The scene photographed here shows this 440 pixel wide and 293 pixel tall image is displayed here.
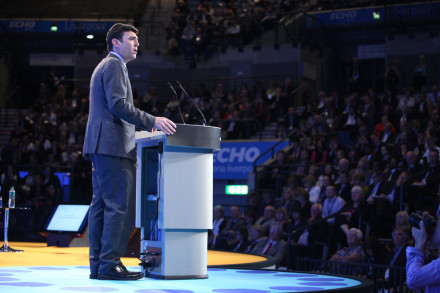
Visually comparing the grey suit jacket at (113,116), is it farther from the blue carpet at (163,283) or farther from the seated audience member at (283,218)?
the seated audience member at (283,218)

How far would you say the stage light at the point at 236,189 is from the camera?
1455 centimetres

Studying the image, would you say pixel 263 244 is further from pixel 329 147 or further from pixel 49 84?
pixel 49 84

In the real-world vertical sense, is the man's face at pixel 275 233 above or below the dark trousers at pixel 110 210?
below

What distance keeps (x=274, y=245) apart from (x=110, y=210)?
17.9 ft

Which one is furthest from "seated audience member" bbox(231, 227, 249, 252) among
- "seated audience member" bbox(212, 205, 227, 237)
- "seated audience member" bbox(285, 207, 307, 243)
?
"seated audience member" bbox(212, 205, 227, 237)

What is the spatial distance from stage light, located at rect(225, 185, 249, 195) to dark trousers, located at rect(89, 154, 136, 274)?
1038 cm

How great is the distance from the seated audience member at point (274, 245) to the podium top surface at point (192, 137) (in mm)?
4924

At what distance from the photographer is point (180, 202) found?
4195 mm

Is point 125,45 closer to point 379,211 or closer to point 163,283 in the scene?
point 163,283

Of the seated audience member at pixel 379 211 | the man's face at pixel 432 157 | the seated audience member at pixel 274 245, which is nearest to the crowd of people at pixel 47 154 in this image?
the seated audience member at pixel 274 245

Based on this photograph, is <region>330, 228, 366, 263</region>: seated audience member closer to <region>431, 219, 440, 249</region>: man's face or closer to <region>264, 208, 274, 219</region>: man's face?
<region>264, 208, 274, 219</region>: man's face

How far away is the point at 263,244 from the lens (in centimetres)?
954

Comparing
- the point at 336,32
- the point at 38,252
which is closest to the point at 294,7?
the point at 336,32

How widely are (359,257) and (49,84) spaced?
49.6 ft
